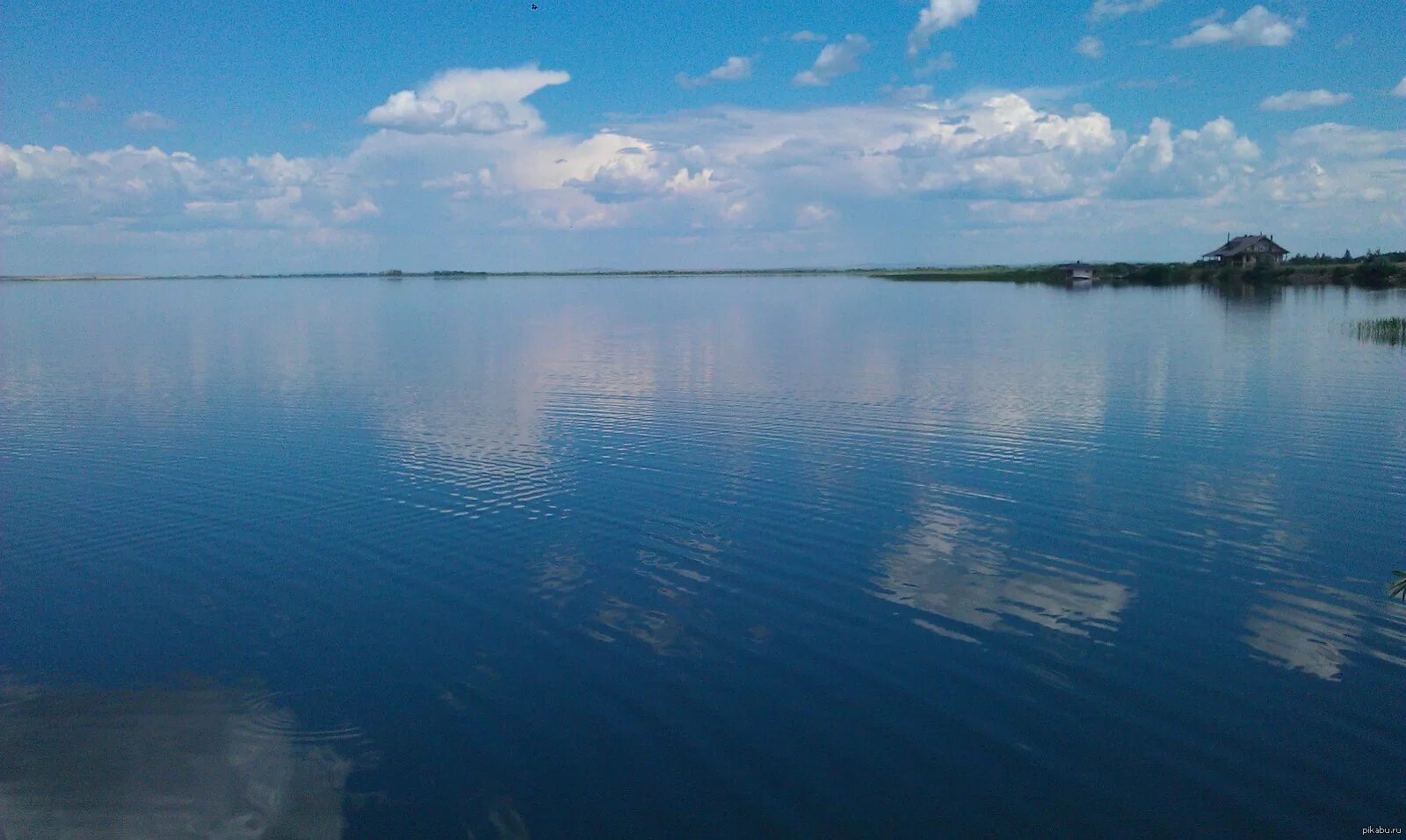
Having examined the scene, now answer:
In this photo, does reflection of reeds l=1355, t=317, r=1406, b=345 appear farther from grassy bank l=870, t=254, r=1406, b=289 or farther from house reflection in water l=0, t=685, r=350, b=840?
grassy bank l=870, t=254, r=1406, b=289

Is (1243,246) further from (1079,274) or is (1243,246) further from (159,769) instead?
(159,769)

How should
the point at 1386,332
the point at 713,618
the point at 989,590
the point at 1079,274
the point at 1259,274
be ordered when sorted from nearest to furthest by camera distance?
the point at 713,618, the point at 989,590, the point at 1386,332, the point at 1259,274, the point at 1079,274

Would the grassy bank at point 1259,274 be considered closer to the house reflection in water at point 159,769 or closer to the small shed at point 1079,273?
the small shed at point 1079,273

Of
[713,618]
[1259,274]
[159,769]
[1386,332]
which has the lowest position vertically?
[159,769]

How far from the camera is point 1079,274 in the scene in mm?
162000

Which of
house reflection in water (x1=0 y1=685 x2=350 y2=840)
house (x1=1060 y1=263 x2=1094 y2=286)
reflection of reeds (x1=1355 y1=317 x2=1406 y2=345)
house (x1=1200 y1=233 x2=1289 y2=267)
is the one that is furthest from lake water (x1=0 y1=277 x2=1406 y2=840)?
house (x1=1060 y1=263 x2=1094 y2=286)

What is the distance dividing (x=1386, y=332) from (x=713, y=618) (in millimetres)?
51201

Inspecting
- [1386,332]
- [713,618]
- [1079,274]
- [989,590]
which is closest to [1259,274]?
[1079,274]

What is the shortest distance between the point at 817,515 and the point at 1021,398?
16681 millimetres

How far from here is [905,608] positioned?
14.5 meters

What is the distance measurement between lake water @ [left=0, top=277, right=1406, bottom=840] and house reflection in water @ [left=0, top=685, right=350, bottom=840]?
52 millimetres

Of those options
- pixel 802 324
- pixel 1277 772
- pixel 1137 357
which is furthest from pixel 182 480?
pixel 802 324

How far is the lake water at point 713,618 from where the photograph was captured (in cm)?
1001

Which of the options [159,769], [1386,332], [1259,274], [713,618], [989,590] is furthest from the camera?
[1259,274]
